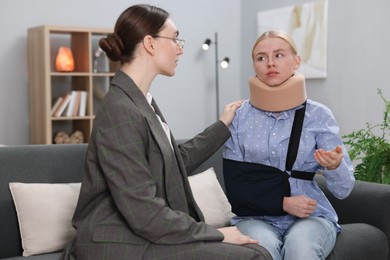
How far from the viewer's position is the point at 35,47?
545cm

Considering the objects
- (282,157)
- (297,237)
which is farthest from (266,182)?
(297,237)

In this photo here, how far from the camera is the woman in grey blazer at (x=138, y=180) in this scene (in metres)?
2.12

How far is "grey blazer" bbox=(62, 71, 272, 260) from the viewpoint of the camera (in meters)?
2.11

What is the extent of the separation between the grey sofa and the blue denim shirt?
15cm

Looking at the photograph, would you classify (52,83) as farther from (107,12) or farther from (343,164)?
(343,164)

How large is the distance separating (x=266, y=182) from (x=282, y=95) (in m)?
0.33

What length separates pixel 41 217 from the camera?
267cm

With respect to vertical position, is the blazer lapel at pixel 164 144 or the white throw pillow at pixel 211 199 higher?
the blazer lapel at pixel 164 144

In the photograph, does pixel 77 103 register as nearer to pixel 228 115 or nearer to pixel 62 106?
pixel 62 106

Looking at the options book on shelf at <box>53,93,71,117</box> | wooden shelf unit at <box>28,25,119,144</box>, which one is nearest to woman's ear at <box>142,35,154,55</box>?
wooden shelf unit at <box>28,25,119,144</box>

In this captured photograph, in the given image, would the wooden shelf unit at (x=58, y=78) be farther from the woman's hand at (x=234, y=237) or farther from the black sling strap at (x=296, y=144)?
the woman's hand at (x=234, y=237)

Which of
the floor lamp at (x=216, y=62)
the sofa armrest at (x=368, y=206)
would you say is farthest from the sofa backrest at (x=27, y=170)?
the floor lamp at (x=216, y=62)

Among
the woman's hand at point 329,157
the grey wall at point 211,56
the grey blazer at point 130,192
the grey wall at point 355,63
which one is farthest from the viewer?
the grey wall at point 211,56

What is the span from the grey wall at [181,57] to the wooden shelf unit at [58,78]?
0.12 m
